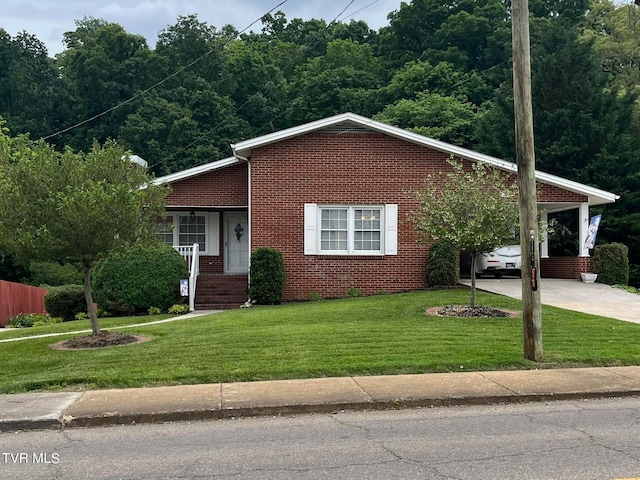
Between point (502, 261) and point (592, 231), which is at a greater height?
point (592, 231)

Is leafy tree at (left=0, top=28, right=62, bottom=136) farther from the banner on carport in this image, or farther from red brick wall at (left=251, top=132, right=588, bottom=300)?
the banner on carport

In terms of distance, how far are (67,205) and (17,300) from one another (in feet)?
50.4

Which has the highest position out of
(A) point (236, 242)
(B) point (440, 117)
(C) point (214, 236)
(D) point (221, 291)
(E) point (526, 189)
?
(B) point (440, 117)

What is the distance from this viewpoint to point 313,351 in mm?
9641

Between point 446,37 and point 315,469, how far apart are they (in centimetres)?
5282

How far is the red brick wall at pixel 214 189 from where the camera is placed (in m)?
20.5

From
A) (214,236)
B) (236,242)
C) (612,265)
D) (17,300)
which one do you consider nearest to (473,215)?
(612,265)

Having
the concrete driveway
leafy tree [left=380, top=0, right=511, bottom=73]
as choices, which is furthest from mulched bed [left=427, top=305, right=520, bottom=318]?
leafy tree [left=380, top=0, right=511, bottom=73]

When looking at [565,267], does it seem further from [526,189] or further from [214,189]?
[526,189]

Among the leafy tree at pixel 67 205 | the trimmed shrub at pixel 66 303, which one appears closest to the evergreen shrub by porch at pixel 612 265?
the leafy tree at pixel 67 205

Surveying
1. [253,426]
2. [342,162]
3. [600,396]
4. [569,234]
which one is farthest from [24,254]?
[569,234]

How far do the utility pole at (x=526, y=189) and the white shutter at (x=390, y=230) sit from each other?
9862mm

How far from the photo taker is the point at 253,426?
650 cm

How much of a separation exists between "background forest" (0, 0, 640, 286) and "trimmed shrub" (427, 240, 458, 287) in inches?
500
